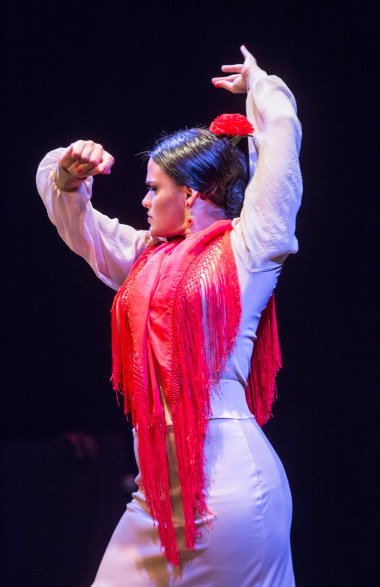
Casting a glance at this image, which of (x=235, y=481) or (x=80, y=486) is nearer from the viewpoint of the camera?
(x=235, y=481)

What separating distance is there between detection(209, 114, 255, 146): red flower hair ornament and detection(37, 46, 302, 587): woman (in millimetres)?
13

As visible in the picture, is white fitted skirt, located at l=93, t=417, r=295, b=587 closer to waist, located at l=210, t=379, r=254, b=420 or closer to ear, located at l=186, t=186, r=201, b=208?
waist, located at l=210, t=379, r=254, b=420

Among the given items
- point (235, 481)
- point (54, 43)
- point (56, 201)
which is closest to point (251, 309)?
point (235, 481)

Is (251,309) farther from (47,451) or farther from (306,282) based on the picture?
(47,451)

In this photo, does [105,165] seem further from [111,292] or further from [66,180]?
[111,292]

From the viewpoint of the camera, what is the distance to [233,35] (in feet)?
7.20

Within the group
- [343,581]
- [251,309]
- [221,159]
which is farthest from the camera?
[343,581]

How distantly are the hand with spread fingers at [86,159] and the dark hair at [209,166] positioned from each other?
0.48 ft

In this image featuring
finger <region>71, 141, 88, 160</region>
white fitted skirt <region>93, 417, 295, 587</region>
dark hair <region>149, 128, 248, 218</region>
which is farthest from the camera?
dark hair <region>149, 128, 248, 218</region>

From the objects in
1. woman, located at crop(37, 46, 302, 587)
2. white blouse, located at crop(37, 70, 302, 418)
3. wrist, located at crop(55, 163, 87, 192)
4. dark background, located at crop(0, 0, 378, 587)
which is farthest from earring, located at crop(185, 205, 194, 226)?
dark background, located at crop(0, 0, 378, 587)

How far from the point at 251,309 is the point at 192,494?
34cm

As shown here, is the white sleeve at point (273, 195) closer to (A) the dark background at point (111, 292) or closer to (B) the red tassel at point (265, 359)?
(B) the red tassel at point (265, 359)

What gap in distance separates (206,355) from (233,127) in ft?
1.45

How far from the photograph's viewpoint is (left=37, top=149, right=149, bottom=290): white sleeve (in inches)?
60.3
